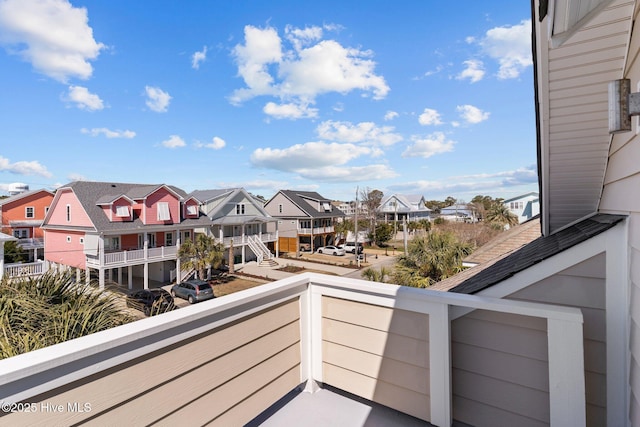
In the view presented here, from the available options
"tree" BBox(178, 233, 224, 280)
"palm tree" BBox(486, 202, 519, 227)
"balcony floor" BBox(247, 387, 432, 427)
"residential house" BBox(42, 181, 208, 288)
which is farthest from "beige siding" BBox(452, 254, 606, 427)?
"palm tree" BBox(486, 202, 519, 227)

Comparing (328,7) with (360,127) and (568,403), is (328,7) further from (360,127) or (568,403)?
(360,127)

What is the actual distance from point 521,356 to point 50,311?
3420 mm

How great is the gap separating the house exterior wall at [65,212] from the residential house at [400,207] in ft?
96.5

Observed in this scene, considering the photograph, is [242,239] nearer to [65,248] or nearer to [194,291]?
[194,291]

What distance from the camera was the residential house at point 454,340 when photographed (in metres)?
1.21

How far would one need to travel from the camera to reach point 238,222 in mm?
20375

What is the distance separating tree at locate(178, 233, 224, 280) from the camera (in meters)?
15.3

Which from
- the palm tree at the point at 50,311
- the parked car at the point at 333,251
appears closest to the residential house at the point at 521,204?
the parked car at the point at 333,251

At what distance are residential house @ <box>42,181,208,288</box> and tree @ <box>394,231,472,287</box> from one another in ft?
39.9

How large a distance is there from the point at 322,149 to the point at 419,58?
25597mm

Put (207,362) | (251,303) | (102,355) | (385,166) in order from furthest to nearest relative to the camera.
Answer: (385,166), (251,303), (207,362), (102,355)

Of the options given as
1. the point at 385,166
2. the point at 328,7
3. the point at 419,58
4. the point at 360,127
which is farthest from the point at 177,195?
the point at 385,166

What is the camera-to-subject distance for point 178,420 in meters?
1.31

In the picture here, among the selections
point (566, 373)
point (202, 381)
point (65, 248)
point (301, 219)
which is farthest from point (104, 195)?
point (566, 373)
